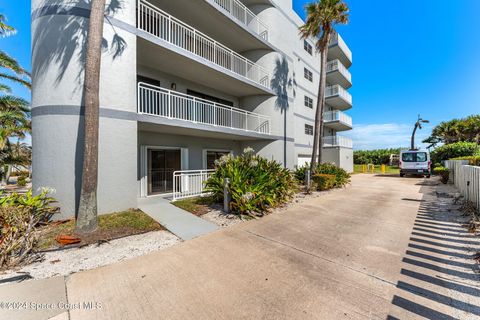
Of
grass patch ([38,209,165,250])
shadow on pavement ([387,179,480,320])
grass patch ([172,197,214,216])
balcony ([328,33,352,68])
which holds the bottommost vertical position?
shadow on pavement ([387,179,480,320])

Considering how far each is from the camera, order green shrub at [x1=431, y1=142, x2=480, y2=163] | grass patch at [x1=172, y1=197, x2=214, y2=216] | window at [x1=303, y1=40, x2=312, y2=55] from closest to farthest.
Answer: grass patch at [x1=172, y1=197, x2=214, y2=216] → green shrub at [x1=431, y1=142, x2=480, y2=163] → window at [x1=303, y1=40, x2=312, y2=55]

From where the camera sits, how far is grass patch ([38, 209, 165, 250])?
4.87m

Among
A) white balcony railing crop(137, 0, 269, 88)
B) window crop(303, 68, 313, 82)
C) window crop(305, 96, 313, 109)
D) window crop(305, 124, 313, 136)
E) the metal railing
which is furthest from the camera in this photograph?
window crop(305, 96, 313, 109)

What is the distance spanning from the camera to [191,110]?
10312 mm

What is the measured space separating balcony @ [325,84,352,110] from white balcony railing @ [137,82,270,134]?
13581mm

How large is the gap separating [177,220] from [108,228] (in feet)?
5.94

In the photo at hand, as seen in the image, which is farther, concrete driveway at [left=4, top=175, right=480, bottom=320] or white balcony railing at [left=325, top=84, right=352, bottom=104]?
white balcony railing at [left=325, top=84, right=352, bottom=104]

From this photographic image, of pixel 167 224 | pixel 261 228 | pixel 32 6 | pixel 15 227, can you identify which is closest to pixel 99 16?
pixel 32 6

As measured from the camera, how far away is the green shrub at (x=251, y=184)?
6.84 metres

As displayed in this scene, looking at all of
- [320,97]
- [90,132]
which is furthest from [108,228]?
[320,97]

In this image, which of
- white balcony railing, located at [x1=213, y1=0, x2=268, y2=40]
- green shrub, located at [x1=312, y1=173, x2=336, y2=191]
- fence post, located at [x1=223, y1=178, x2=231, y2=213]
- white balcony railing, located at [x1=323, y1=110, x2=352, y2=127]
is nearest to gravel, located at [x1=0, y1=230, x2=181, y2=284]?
fence post, located at [x1=223, y1=178, x2=231, y2=213]

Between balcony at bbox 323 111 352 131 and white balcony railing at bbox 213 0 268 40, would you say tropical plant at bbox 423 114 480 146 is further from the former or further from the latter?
white balcony railing at bbox 213 0 268 40

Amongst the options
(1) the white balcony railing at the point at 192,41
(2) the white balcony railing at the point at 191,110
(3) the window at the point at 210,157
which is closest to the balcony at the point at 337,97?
(1) the white balcony railing at the point at 192,41

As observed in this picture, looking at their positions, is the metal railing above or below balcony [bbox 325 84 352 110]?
below
